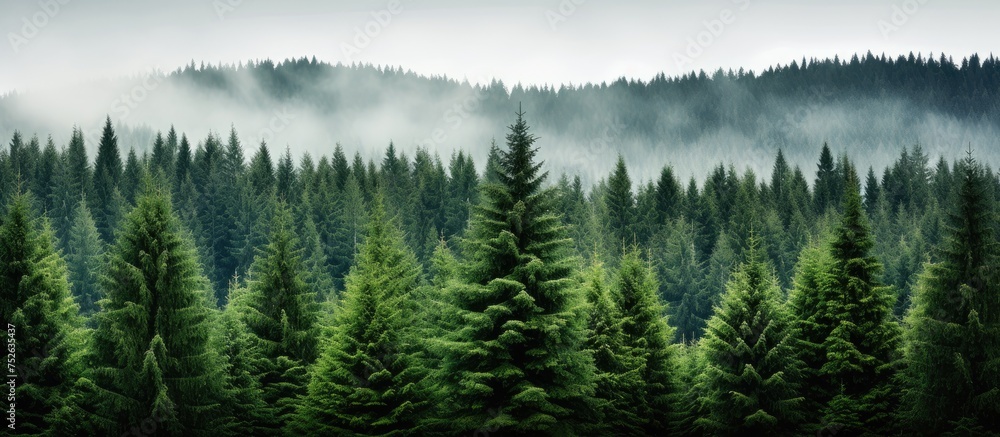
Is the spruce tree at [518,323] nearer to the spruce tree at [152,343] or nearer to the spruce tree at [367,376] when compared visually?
the spruce tree at [367,376]

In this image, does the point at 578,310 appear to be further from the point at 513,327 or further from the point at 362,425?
the point at 362,425

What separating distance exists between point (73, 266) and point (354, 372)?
53.4m

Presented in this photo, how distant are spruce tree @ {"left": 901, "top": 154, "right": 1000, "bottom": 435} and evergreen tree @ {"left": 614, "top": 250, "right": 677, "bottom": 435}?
8495 mm

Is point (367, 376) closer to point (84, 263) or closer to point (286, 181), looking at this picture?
point (84, 263)

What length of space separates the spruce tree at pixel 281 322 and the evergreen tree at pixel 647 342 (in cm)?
Result: 1255

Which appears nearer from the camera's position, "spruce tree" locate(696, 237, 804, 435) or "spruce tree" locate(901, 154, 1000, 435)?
"spruce tree" locate(901, 154, 1000, 435)

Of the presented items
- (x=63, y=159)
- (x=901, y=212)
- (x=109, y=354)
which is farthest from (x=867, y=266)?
(x=63, y=159)

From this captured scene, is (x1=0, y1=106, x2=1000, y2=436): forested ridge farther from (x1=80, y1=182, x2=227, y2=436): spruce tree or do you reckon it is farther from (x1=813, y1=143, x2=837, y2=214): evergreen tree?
(x1=813, y1=143, x2=837, y2=214): evergreen tree

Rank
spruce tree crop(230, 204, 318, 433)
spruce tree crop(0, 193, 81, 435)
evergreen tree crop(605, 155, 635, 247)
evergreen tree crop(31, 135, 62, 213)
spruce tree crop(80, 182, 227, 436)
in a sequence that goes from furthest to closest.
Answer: evergreen tree crop(31, 135, 62, 213)
evergreen tree crop(605, 155, 635, 247)
spruce tree crop(230, 204, 318, 433)
spruce tree crop(0, 193, 81, 435)
spruce tree crop(80, 182, 227, 436)

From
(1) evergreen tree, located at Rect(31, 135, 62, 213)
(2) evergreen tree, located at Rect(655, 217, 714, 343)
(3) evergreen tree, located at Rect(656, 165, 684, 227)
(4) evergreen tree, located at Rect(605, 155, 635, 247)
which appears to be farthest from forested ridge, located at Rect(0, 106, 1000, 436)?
(1) evergreen tree, located at Rect(31, 135, 62, 213)

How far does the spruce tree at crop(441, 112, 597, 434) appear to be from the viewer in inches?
964

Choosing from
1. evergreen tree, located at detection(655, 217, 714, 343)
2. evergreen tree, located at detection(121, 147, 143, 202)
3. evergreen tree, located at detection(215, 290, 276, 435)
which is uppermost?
evergreen tree, located at detection(121, 147, 143, 202)

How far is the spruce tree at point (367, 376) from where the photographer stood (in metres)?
28.3

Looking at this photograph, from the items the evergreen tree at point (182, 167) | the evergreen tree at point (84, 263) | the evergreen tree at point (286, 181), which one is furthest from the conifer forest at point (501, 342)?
the evergreen tree at point (182, 167)
